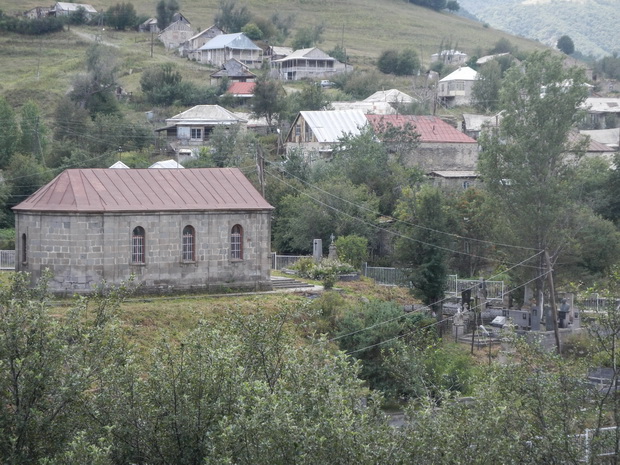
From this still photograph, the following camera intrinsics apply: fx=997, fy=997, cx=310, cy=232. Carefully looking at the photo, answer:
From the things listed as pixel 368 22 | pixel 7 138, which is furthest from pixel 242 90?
pixel 368 22

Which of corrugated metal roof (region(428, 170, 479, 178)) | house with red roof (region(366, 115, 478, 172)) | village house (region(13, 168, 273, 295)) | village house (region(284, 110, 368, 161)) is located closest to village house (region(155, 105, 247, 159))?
village house (region(284, 110, 368, 161))

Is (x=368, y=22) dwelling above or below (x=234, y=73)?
above

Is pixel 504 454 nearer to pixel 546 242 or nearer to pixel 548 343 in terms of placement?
pixel 548 343

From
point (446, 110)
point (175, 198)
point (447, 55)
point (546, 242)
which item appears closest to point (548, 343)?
point (546, 242)

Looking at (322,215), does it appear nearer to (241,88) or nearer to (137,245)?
(137,245)

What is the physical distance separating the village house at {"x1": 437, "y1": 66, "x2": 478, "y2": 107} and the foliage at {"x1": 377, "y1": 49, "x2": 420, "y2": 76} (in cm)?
1007

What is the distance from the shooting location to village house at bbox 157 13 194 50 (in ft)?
344

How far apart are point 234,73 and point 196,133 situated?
20.4 m

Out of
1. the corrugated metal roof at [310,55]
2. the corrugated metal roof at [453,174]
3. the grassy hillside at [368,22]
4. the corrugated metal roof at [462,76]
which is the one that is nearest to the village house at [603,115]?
the corrugated metal roof at [462,76]

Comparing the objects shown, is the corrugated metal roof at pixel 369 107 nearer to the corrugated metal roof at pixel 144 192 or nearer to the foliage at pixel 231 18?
the foliage at pixel 231 18

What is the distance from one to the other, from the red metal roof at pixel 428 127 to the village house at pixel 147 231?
28890 millimetres

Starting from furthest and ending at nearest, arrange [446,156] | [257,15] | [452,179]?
[257,15] → [446,156] → [452,179]

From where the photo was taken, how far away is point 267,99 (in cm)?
7256

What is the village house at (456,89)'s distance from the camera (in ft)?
300
